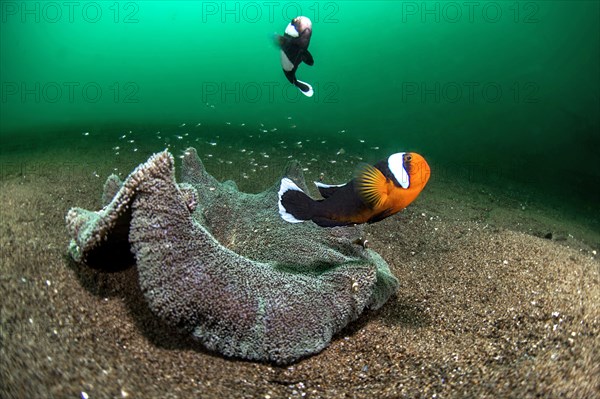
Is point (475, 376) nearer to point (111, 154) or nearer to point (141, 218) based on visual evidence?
point (141, 218)

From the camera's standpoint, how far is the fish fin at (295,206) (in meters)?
2.42

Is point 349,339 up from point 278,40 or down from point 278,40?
down

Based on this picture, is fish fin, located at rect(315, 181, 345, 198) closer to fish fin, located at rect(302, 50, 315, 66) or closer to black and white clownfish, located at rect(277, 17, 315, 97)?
black and white clownfish, located at rect(277, 17, 315, 97)

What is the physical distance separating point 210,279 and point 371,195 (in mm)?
1015

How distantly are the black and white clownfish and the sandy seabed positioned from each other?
2.16m

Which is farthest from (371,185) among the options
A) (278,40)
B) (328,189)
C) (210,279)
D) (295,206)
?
(278,40)

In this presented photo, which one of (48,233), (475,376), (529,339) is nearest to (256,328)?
(475,376)

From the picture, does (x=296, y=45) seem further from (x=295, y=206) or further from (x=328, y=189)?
(x=295, y=206)

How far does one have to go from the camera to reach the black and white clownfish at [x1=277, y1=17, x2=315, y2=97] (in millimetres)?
3602

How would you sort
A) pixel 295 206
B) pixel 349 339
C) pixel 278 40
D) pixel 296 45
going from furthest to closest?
pixel 278 40 < pixel 296 45 < pixel 349 339 < pixel 295 206

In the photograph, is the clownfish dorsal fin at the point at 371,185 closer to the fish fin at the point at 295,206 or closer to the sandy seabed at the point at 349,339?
the fish fin at the point at 295,206

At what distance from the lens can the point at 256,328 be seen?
7.23 ft

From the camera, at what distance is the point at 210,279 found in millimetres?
2156

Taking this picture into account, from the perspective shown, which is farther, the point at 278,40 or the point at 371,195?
the point at 278,40
